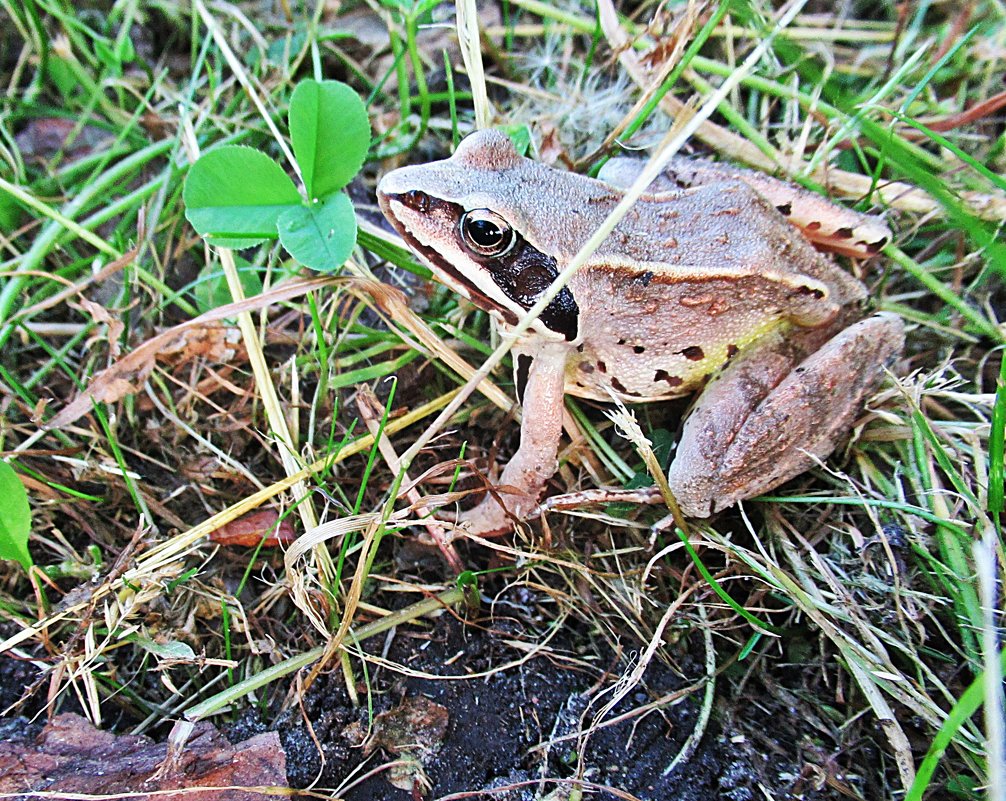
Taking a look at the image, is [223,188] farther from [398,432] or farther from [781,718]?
[781,718]

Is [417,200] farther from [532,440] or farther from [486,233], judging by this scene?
[532,440]

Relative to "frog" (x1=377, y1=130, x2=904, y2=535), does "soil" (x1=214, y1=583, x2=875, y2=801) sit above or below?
below

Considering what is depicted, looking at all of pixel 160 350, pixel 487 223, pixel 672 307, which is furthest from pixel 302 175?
pixel 672 307

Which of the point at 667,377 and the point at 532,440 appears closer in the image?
the point at 532,440

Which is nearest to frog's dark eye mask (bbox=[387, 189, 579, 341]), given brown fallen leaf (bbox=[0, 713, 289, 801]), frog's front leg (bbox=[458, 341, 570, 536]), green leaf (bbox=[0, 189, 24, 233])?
frog's front leg (bbox=[458, 341, 570, 536])

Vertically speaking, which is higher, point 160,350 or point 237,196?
point 237,196

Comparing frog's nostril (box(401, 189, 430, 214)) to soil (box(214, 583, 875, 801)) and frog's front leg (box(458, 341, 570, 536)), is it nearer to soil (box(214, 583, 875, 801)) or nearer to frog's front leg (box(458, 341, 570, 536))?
frog's front leg (box(458, 341, 570, 536))

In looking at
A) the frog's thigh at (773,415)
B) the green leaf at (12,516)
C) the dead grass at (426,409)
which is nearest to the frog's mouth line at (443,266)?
the dead grass at (426,409)
